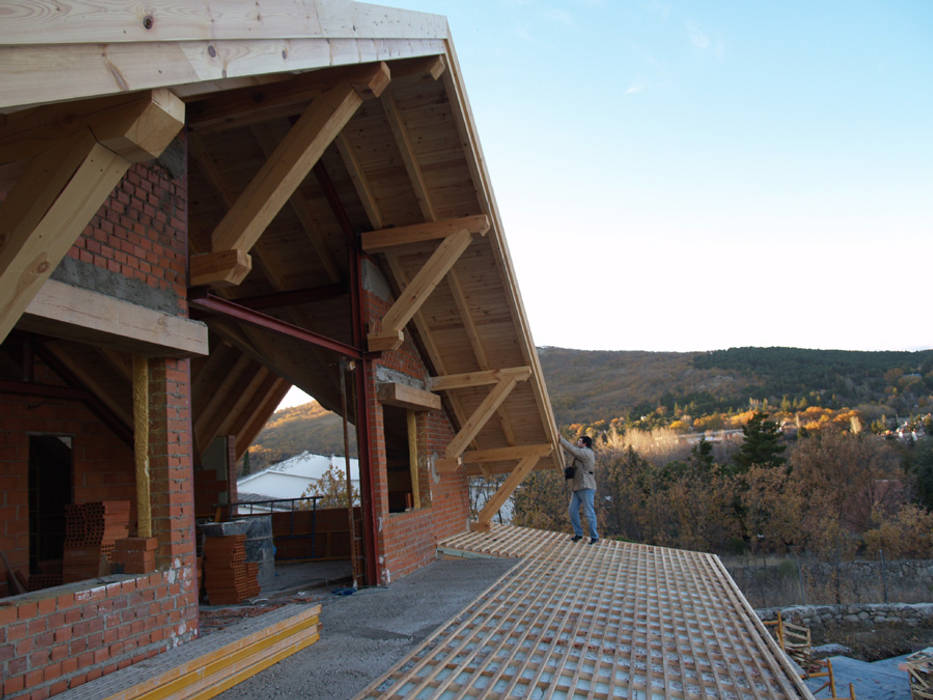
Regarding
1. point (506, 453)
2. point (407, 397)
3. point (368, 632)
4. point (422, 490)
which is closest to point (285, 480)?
point (506, 453)

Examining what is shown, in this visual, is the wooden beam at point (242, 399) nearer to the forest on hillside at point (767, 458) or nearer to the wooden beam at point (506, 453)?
the wooden beam at point (506, 453)

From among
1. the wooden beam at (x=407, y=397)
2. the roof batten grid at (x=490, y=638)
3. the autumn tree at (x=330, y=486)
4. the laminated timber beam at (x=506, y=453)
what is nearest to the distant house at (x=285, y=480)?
the autumn tree at (x=330, y=486)

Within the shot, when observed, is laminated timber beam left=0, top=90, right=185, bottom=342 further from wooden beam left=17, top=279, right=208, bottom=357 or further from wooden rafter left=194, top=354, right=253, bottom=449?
wooden rafter left=194, top=354, right=253, bottom=449

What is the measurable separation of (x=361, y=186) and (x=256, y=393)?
19.4 ft

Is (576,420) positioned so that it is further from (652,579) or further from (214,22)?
(214,22)

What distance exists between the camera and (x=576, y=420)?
191 ft

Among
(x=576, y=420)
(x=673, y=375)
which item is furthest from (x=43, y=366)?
(x=673, y=375)

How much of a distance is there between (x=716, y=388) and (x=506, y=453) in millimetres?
52099

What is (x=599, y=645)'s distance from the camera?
484cm

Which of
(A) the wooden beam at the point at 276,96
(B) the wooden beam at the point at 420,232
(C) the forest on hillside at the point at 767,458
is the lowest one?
(C) the forest on hillside at the point at 767,458

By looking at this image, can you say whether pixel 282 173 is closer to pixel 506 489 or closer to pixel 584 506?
pixel 506 489

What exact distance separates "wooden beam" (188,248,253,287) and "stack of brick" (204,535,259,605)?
11.0 feet

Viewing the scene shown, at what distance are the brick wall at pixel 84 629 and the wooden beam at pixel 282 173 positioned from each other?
2303mm

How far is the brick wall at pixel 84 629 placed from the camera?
10.8 feet
